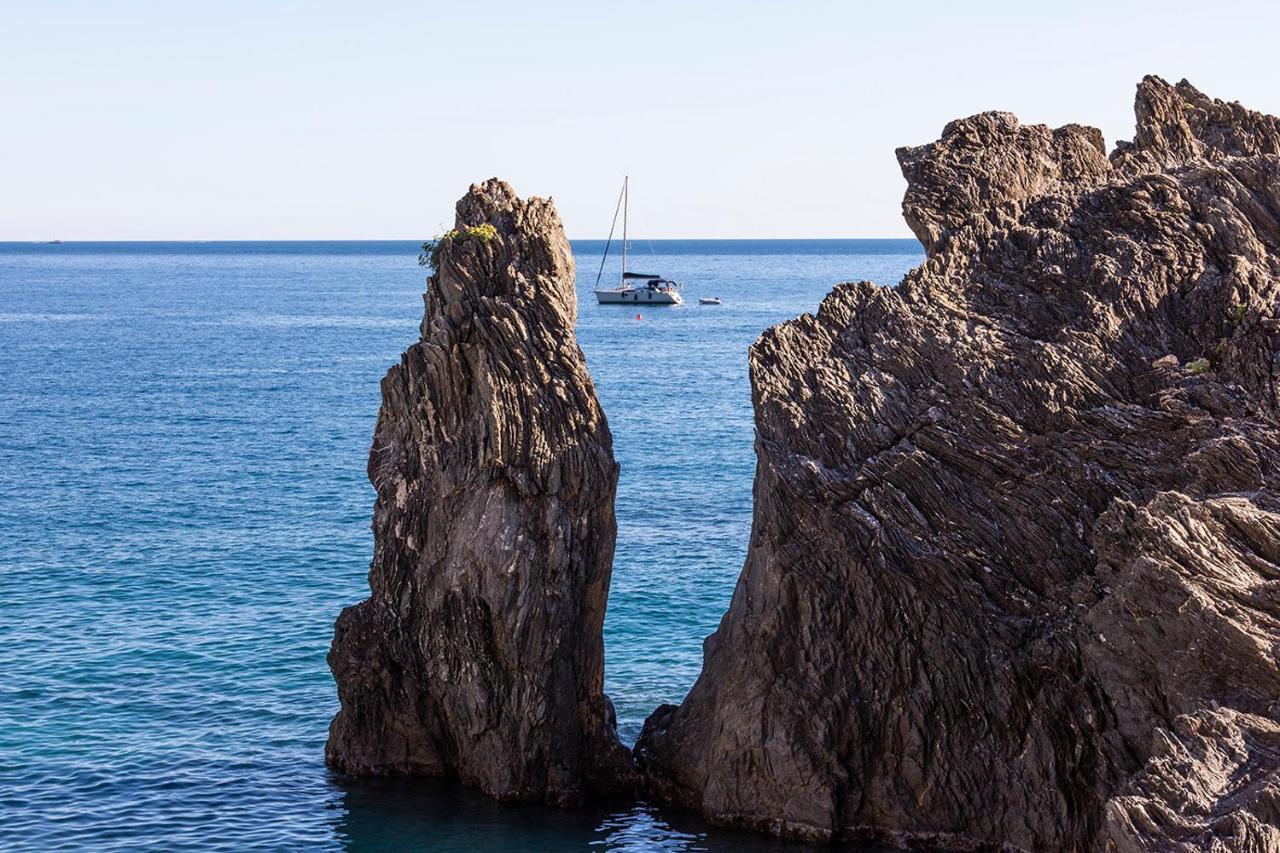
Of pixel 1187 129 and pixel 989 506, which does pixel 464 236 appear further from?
pixel 1187 129

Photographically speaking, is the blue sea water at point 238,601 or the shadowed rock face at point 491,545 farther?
the shadowed rock face at point 491,545

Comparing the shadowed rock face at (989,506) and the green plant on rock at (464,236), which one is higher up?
the green plant on rock at (464,236)

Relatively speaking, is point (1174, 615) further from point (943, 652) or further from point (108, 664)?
point (108, 664)

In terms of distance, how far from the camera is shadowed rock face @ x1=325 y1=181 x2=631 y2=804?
37.7 meters

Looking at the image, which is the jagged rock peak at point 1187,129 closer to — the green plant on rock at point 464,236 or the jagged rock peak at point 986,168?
the jagged rock peak at point 986,168

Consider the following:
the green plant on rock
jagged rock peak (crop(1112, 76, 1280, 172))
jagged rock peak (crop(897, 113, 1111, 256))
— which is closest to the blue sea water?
the green plant on rock

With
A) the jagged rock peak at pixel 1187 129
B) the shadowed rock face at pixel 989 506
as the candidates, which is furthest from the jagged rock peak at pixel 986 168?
the shadowed rock face at pixel 989 506

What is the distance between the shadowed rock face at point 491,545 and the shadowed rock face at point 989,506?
3.53m

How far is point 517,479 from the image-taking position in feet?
123

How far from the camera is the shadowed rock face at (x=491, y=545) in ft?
124

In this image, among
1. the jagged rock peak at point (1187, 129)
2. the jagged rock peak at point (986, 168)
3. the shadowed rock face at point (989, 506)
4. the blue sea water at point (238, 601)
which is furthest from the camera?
the jagged rock peak at point (1187, 129)

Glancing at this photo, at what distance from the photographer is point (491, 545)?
37406 millimetres

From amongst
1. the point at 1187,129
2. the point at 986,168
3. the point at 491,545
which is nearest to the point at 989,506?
the point at 986,168

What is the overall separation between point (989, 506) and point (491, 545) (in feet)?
39.7
